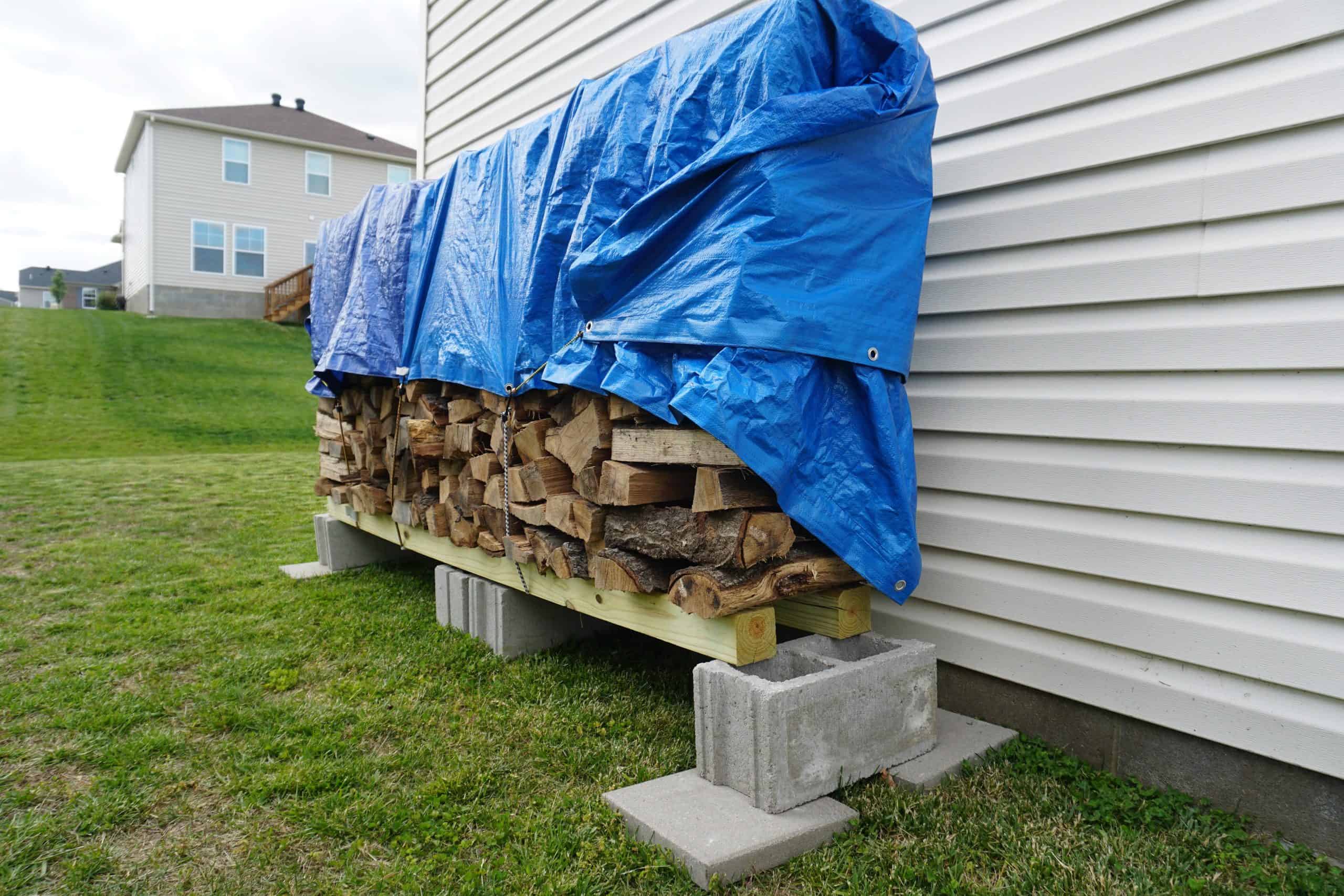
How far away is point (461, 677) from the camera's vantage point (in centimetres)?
344

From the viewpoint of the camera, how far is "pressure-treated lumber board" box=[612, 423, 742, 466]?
241 centimetres

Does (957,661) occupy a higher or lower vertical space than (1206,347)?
lower

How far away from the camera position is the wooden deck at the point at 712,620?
97.6 inches

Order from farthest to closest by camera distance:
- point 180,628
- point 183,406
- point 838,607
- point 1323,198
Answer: point 183,406, point 180,628, point 838,607, point 1323,198

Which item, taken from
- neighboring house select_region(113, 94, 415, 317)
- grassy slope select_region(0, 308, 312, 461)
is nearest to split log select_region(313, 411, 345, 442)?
grassy slope select_region(0, 308, 312, 461)

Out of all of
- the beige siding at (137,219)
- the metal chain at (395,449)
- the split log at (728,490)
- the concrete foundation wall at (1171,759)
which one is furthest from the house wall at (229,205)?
the concrete foundation wall at (1171,759)

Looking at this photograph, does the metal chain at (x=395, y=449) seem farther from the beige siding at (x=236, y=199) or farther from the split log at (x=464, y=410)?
the beige siding at (x=236, y=199)

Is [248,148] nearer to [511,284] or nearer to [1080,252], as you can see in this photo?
[511,284]

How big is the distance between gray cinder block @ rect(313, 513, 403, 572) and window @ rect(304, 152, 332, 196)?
19431mm

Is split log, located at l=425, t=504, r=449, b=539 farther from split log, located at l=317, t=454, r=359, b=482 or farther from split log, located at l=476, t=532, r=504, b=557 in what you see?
A: split log, located at l=317, t=454, r=359, b=482

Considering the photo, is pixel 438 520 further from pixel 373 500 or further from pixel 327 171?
pixel 327 171

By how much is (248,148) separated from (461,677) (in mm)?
22049

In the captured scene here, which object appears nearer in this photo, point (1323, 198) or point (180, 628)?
point (1323, 198)

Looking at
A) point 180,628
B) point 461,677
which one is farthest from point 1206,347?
point 180,628
